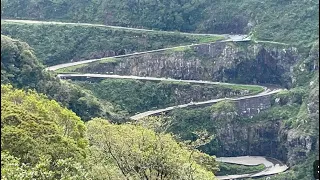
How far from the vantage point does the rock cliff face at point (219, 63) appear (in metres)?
80.2

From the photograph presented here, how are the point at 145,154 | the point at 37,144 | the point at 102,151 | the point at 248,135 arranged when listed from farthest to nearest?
the point at 248,135 < the point at 102,151 < the point at 145,154 < the point at 37,144

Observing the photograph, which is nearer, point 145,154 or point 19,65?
point 145,154

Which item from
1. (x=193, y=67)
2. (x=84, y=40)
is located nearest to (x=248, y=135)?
(x=193, y=67)

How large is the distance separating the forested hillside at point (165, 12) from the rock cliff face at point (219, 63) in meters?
7.47

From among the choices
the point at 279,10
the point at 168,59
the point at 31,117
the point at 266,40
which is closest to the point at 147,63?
the point at 168,59

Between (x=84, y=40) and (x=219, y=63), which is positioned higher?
(x=84, y=40)

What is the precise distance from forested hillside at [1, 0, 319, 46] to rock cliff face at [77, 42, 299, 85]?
7474 millimetres

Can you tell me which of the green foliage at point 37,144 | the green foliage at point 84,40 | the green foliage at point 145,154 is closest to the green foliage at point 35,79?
the green foliage at point 37,144

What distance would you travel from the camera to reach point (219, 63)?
8219cm

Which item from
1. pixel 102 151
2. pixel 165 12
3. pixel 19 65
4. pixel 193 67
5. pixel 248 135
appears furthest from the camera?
pixel 165 12

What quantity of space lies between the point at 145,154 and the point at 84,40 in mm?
62758

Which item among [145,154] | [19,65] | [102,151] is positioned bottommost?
[102,151]

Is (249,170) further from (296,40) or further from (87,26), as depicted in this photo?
(87,26)

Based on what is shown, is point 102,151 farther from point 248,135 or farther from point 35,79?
point 248,135
